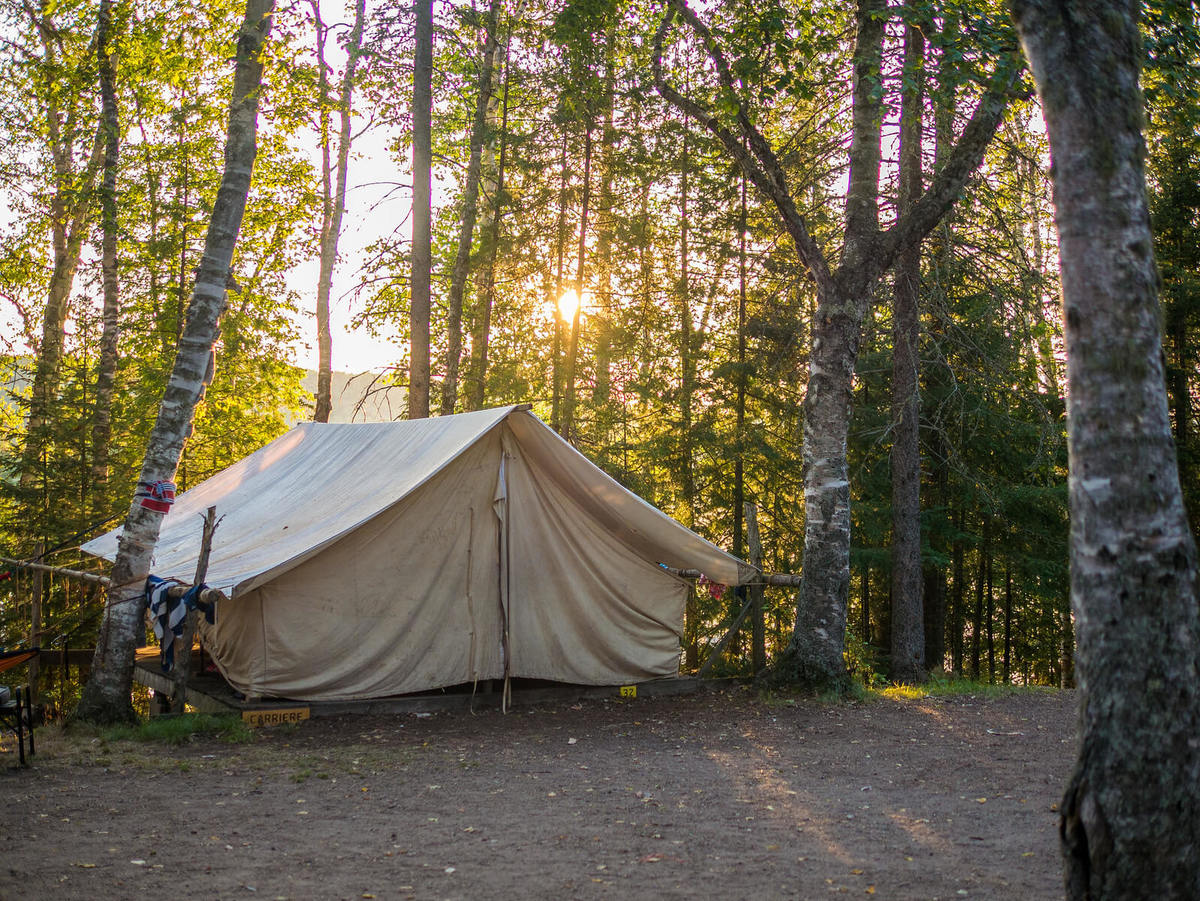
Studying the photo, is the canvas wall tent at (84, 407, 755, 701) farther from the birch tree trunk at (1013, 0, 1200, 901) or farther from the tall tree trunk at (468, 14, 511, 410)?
the tall tree trunk at (468, 14, 511, 410)

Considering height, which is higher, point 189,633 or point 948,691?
point 189,633

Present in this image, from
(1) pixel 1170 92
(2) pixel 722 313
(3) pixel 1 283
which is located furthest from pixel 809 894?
(3) pixel 1 283

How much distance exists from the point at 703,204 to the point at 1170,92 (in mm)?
7778

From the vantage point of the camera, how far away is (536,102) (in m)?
14.3

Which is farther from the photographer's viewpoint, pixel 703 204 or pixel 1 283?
pixel 1 283

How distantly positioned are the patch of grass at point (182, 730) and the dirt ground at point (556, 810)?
0.15 metres

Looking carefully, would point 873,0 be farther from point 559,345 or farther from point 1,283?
point 1,283

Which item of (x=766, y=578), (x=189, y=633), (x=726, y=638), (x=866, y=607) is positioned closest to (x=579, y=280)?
(x=766, y=578)

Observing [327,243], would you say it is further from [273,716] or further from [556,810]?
[556,810]

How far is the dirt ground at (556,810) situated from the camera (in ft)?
11.8

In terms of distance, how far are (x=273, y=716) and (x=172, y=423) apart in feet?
7.08

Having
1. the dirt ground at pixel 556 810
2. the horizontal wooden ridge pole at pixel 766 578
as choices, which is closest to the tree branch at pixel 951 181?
the horizontal wooden ridge pole at pixel 766 578

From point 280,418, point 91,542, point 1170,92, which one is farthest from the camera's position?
point 280,418

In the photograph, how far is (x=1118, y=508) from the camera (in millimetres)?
2709
